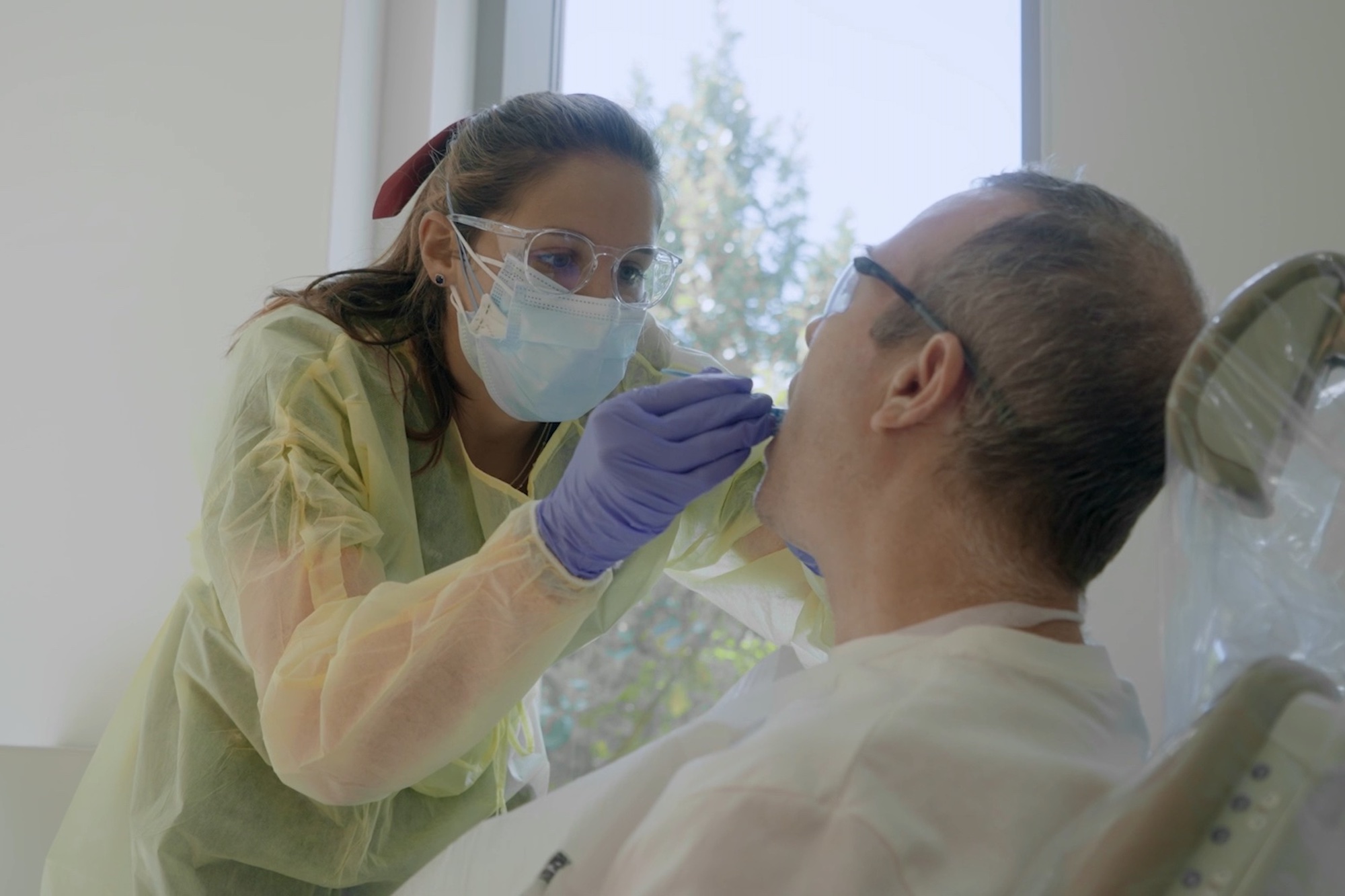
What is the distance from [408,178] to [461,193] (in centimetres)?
18

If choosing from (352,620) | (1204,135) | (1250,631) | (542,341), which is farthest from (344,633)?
(1204,135)

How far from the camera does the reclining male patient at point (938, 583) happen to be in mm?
812

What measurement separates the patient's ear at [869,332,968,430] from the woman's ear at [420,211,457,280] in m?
0.70

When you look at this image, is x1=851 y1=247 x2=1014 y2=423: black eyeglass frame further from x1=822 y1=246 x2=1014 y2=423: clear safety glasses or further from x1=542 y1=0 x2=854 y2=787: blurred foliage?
x1=542 y1=0 x2=854 y2=787: blurred foliage

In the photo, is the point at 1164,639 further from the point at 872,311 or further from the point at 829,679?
the point at 872,311

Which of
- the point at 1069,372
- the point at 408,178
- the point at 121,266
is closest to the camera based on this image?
the point at 1069,372

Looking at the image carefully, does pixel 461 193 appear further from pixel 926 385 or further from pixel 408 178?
pixel 926 385

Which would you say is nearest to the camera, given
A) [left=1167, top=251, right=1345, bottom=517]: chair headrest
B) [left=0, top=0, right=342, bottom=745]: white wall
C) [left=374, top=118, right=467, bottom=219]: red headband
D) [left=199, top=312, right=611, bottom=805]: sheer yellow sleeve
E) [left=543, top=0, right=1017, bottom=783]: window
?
[left=1167, top=251, right=1345, bottom=517]: chair headrest

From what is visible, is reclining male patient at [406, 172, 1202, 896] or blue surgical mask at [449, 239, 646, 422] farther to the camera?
blue surgical mask at [449, 239, 646, 422]

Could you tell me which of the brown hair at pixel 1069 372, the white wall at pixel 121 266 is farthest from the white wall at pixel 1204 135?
the white wall at pixel 121 266

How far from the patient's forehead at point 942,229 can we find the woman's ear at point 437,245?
63cm

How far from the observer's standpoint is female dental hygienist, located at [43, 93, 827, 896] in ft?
3.80

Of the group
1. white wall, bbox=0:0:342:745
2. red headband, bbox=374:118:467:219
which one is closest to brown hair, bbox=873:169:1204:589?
red headband, bbox=374:118:467:219

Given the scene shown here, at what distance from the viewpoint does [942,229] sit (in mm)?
1101
